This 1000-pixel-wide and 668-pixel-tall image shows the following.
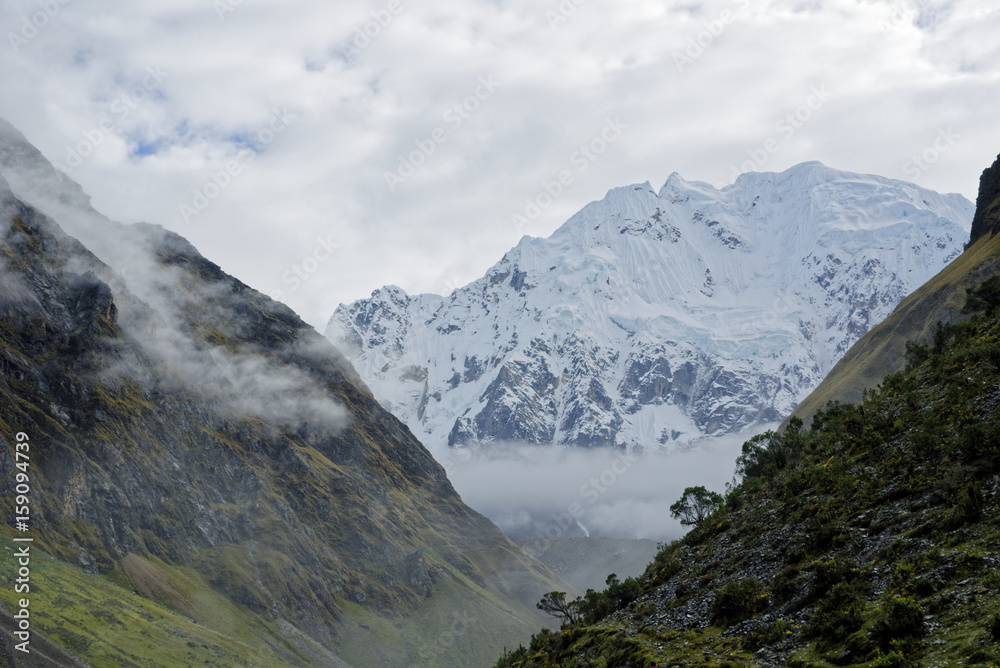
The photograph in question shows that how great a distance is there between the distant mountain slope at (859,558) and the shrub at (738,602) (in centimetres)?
10

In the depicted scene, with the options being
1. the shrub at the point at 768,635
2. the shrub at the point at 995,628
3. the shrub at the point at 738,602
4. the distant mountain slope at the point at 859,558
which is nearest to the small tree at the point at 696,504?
the distant mountain slope at the point at 859,558

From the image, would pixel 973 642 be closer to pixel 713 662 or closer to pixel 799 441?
pixel 713 662

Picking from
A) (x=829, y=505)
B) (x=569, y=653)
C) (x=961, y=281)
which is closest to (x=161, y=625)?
(x=569, y=653)

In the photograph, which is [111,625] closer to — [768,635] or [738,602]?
[738,602]

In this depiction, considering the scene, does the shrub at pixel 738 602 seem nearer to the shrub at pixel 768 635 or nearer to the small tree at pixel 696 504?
the shrub at pixel 768 635

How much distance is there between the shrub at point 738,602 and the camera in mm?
39344

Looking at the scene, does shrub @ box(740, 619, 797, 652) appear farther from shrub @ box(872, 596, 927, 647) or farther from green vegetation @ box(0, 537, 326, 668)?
green vegetation @ box(0, 537, 326, 668)

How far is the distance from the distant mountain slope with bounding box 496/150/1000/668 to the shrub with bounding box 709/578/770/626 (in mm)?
102

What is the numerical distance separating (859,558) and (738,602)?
6.71m

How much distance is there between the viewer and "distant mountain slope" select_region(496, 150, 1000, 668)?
29.4m

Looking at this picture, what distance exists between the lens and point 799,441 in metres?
Answer: 66.4

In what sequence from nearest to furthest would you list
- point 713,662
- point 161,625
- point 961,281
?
1. point 713,662
2. point 161,625
3. point 961,281

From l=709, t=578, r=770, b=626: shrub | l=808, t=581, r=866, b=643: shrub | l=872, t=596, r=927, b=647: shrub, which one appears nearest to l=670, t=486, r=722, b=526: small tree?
l=709, t=578, r=770, b=626: shrub

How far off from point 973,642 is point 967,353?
27434mm
